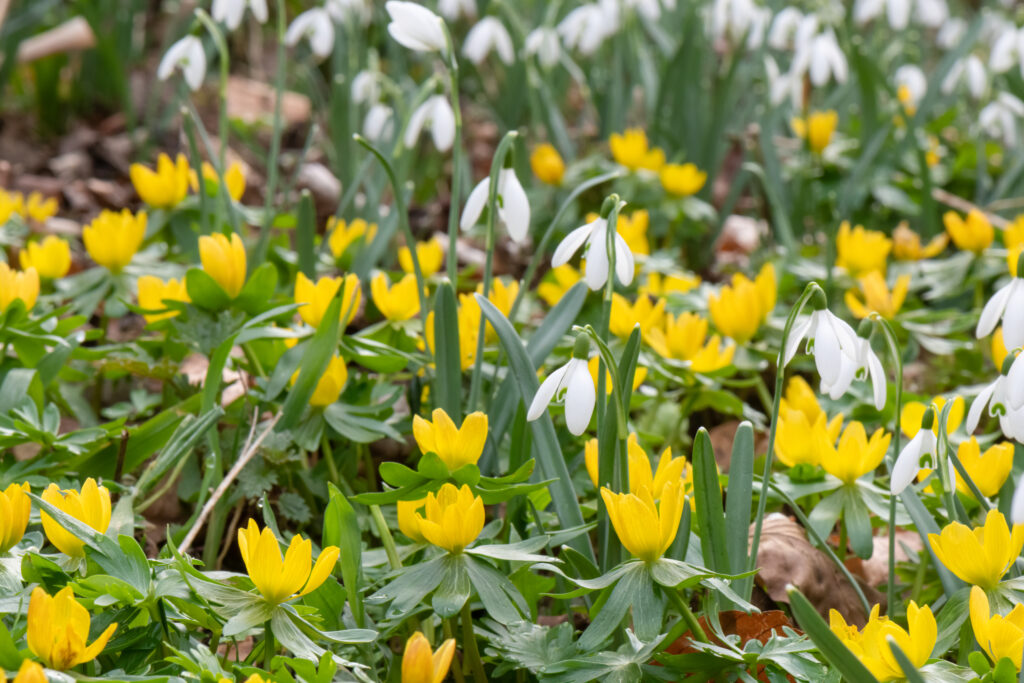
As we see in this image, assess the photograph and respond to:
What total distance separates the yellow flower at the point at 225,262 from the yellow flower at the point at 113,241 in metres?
0.33

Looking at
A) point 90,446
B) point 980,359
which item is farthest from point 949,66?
point 90,446

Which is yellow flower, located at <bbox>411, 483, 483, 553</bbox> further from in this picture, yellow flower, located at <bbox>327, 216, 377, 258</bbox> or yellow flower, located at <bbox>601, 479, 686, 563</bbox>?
yellow flower, located at <bbox>327, 216, 377, 258</bbox>

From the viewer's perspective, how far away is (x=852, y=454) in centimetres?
131

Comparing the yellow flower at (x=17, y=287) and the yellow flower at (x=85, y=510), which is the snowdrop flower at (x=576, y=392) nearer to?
the yellow flower at (x=85, y=510)

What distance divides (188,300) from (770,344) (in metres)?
1.10

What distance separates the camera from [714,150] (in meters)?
3.12

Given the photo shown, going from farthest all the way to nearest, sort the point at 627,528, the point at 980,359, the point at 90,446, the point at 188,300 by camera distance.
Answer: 1. the point at 980,359
2. the point at 188,300
3. the point at 90,446
4. the point at 627,528

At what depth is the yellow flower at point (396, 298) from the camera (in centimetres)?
167

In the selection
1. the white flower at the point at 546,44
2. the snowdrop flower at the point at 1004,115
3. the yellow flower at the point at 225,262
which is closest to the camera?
the yellow flower at the point at 225,262

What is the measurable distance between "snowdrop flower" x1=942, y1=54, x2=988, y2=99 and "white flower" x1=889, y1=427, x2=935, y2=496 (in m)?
2.40

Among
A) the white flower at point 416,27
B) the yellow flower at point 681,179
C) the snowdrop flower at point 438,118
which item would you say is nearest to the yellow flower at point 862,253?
the yellow flower at point 681,179

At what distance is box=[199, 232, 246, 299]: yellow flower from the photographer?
1508mm

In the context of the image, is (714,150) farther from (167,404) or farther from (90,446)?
(90,446)

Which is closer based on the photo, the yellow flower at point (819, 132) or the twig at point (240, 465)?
the twig at point (240, 465)
